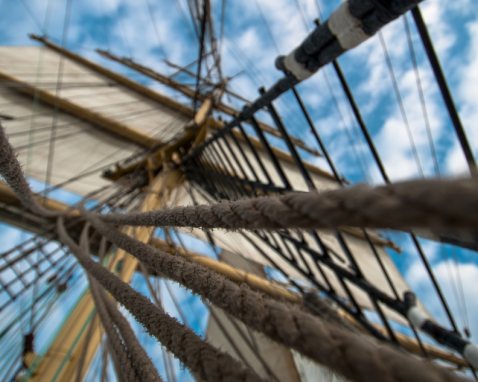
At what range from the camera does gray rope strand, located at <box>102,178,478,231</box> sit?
0.25m

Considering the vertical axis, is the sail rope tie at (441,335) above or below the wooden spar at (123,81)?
below

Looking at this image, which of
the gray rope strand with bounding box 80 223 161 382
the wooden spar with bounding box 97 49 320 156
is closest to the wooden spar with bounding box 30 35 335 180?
the wooden spar with bounding box 97 49 320 156

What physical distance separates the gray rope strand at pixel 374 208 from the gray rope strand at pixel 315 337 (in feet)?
0.40

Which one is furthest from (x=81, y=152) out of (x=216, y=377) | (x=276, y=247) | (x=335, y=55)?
(x=216, y=377)

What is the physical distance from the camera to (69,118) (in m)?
7.93

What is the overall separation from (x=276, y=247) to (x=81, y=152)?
19.8ft

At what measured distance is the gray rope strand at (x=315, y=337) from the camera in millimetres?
337

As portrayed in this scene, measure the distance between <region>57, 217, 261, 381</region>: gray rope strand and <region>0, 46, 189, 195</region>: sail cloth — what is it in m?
5.36

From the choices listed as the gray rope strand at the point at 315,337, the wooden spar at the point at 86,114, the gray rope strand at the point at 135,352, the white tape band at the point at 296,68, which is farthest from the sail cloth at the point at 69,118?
the gray rope strand at the point at 315,337

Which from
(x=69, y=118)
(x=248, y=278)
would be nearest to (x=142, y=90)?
(x=69, y=118)

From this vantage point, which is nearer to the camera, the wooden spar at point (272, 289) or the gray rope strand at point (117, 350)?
the gray rope strand at point (117, 350)

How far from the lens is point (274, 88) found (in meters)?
2.00

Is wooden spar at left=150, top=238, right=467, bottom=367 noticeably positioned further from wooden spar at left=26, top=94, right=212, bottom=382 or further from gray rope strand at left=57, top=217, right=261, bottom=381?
gray rope strand at left=57, top=217, right=261, bottom=381

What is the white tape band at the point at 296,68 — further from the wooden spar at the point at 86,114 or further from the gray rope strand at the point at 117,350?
the wooden spar at the point at 86,114
